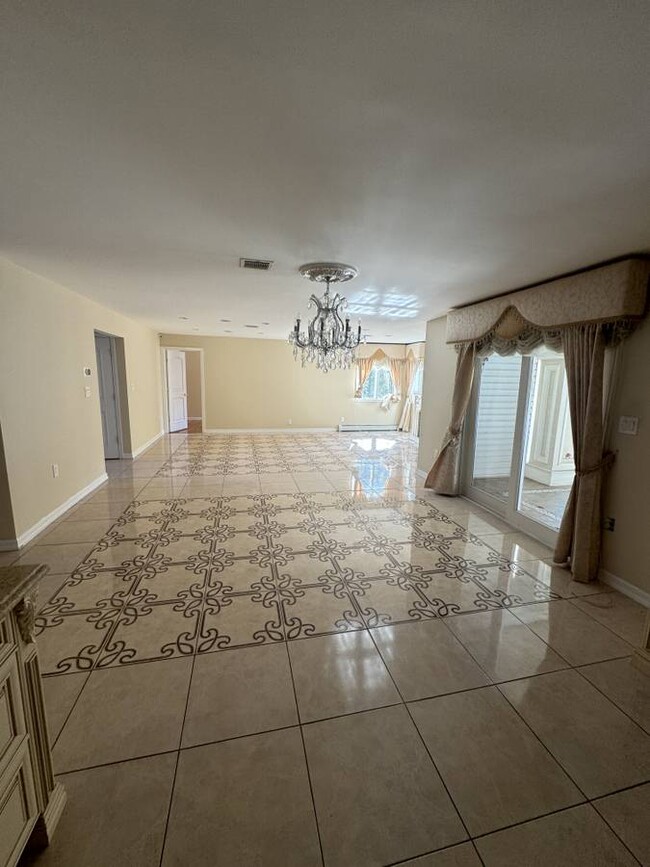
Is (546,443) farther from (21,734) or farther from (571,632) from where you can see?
(21,734)

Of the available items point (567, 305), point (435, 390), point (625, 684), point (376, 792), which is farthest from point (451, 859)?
point (435, 390)

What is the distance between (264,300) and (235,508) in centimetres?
232

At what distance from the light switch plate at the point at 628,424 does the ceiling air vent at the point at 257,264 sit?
9.06ft

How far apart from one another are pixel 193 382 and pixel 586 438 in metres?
10.3

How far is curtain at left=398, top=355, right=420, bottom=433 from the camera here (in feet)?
29.4

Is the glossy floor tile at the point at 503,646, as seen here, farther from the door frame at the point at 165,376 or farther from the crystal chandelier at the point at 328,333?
the door frame at the point at 165,376

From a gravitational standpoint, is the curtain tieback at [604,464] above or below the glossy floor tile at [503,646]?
above

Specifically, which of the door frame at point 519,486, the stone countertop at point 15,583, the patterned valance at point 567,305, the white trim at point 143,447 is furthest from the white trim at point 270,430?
the stone countertop at point 15,583

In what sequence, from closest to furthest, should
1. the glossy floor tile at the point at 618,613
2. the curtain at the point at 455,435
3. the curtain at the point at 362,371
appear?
the glossy floor tile at the point at 618,613 < the curtain at the point at 455,435 < the curtain at the point at 362,371

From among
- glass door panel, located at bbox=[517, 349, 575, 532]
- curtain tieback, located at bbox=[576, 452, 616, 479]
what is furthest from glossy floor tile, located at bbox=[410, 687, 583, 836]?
glass door panel, located at bbox=[517, 349, 575, 532]

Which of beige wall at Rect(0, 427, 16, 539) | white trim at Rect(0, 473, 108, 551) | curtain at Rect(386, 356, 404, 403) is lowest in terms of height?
white trim at Rect(0, 473, 108, 551)

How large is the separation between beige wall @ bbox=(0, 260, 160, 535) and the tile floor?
573 millimetres

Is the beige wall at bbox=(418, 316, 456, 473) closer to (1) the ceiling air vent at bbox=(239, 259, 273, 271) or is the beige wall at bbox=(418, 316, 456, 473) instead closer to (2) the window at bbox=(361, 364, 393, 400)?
(1) the ceiling air vent at bbox=(239, 259, 273, 271)

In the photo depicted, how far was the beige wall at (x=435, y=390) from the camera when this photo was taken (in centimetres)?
459
